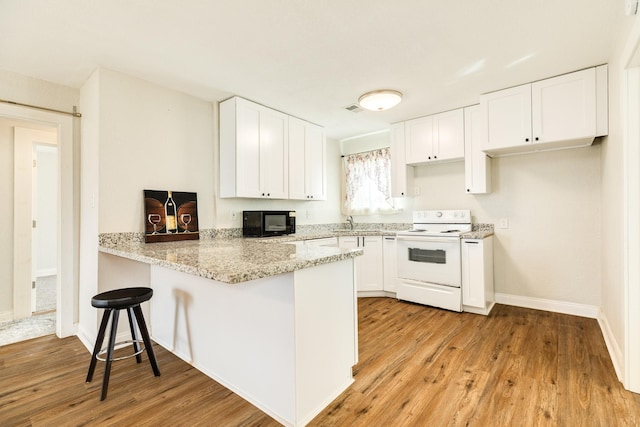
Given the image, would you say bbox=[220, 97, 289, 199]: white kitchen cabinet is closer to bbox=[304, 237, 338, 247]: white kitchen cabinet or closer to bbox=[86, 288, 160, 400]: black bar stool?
bbox=[304, 237, 338, 247]: white kitchen cabinet

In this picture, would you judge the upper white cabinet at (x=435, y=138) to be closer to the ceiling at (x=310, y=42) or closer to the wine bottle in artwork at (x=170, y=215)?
the ceiling at (x=310, y=42)

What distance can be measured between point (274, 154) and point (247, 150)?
1.31 feet

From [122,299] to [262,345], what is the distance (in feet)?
3.21

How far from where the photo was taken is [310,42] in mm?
2160

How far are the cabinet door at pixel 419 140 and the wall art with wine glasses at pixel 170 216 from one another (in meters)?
2.75

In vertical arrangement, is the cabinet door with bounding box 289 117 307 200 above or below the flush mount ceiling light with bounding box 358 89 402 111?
below

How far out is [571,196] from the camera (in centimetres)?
308

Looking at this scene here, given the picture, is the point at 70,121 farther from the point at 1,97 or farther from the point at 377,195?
the point at 377,195

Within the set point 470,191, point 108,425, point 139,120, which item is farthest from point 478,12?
point 108,425

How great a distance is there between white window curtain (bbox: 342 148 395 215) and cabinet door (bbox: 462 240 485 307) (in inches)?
55.8

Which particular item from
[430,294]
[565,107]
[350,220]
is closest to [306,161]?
[350,220]

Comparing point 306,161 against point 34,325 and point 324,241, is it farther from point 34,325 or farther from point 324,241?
point 34,325

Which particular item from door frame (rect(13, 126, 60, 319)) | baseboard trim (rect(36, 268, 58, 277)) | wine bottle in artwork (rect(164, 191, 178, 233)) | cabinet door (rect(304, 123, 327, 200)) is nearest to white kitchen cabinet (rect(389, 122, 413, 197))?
cabinet door (rect(304, 123, 327, 200))

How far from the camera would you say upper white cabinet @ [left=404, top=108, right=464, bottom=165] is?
3523 millimetres
